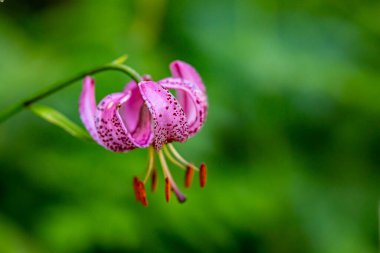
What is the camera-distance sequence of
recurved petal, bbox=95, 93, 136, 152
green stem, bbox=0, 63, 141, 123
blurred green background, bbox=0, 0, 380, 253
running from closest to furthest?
green stem, bbox=0, 63, 141, 123 < recurved petal, bbox=95, 93, 136, 152 < blurred green background, bbox=0, 0, 380, 253

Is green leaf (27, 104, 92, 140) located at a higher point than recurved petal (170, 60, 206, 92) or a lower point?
lower

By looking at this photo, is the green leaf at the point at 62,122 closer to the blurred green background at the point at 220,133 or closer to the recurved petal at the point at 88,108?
the recurved petal at the point at 88,108

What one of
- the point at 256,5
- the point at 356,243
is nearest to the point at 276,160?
the point at 356,243

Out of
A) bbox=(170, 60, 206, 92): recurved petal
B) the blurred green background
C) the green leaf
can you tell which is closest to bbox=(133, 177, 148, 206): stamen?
the green leaf

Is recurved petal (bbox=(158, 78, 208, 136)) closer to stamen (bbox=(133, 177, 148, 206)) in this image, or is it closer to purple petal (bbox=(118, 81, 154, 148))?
purple petal (bbox=(118, 81, 154, 148))

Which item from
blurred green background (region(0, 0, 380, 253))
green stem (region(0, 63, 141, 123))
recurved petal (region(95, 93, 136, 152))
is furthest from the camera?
blurred green background (region(0, 0, 380, 253))
